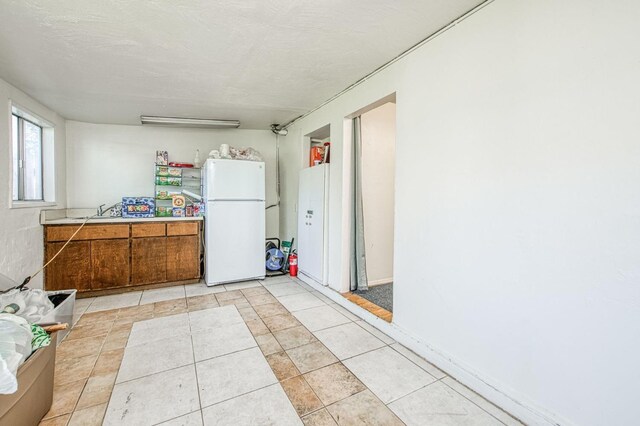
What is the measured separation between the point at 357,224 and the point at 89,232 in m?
3.12

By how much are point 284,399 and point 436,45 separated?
8.20 ft

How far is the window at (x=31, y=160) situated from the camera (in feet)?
9.12

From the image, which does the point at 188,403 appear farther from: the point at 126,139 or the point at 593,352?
the point at 126,139

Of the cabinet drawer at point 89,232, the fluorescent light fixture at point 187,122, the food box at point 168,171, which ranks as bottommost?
the cabinet drawer at point 89,232

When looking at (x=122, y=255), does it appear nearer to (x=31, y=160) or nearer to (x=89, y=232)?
(x=89, y=232)

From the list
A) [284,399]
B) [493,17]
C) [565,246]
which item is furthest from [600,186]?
[284,399]

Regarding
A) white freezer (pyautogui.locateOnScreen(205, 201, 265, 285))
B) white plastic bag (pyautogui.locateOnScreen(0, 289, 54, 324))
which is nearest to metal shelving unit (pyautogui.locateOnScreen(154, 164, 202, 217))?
white freezer (pyautogui.locateOnScreen(205, 201, 265, 285))

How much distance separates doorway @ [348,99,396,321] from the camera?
319cm

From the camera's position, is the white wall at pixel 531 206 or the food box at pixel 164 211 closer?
the white wall at pixel 531 206

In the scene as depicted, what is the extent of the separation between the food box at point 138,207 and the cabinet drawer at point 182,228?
1.71 ft

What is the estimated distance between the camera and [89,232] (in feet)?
10.4

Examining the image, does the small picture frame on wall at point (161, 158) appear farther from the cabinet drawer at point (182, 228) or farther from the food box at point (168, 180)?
the cabinet drawer at point (182, 228)

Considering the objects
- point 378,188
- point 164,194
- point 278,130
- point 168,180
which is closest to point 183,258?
point 164,194

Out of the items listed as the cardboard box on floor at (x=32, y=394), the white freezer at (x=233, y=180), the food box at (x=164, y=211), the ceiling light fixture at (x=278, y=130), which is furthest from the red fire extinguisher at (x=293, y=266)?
the cardboard box on floor at (x=32, y=394)
